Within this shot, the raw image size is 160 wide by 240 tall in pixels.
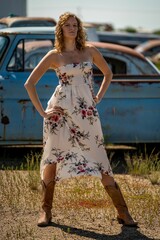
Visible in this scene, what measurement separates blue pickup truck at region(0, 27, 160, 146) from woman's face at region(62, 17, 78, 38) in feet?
10.1

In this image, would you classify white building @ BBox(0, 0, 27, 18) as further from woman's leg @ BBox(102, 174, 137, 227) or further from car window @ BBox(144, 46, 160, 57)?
car window @ BBox(144, 46, 160, 57)

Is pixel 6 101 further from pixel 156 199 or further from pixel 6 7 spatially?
pixel 6 7

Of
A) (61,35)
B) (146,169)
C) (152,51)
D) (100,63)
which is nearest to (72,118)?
(100,63)

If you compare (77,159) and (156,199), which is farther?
(156,199)

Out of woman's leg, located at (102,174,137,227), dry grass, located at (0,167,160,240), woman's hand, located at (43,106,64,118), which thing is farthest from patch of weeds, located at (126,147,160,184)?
→ woman's hand, located at (43,106,64,118)

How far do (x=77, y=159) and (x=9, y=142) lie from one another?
335 cm

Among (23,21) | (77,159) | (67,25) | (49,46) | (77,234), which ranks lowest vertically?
(77,234)

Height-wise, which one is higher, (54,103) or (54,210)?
(54,103)

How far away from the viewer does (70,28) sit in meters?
6.58

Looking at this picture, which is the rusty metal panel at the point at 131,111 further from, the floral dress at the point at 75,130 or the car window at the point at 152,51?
the car window at the point at 152,51

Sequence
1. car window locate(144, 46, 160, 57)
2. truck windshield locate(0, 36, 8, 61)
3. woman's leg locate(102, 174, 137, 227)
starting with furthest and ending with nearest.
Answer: car window locate(144, 46, 160, 57) → truck windshield locate(0, 36, 8, 61) → woman's leg locate(102, 174, 137, 227)

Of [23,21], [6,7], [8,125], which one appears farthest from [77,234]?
Result: [6,7]

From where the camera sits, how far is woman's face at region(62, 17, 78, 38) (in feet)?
21.6

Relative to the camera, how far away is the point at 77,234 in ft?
21.3
